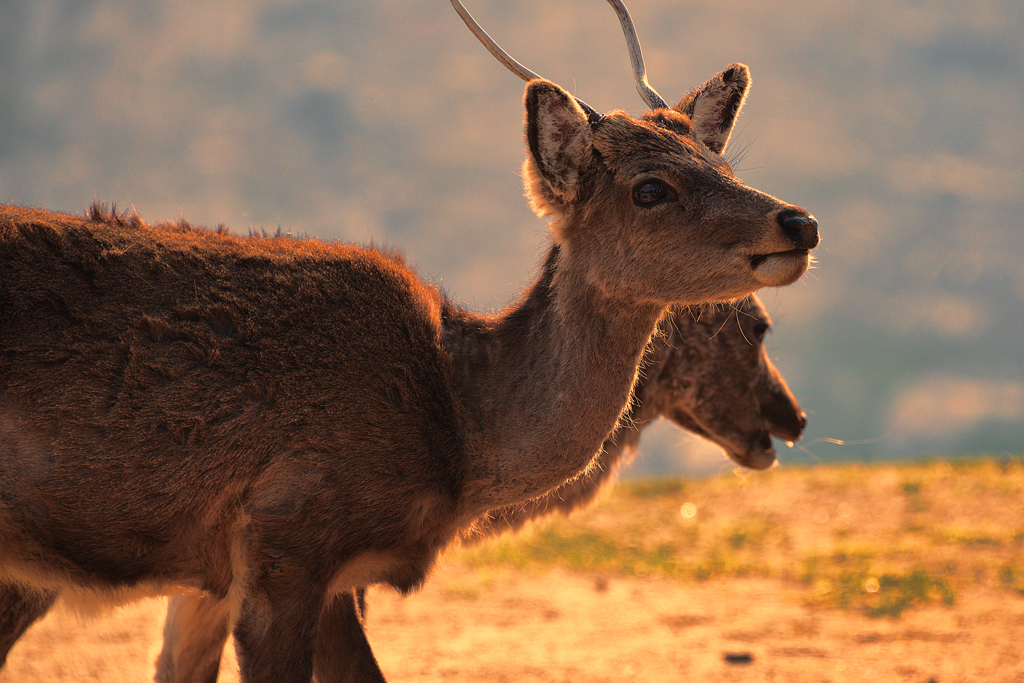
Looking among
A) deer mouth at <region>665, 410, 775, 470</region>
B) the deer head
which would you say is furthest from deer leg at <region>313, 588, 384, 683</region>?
deer mouth at <region>665, 410, 775, 470</region>

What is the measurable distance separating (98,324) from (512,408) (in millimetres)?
2485

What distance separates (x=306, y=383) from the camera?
5137 mm

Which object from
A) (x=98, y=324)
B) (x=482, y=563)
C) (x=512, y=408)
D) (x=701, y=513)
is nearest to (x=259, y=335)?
(x=98, y=324)

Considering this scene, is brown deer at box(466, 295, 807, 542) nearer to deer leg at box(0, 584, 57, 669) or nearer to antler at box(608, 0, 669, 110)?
antler at box(608, 0, 669, 110)

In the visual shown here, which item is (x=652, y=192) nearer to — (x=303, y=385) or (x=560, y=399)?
(x=560, y=399)

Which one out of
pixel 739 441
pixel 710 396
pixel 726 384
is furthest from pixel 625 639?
pixel 726 384

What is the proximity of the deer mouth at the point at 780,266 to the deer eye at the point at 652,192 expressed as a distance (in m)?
0.64

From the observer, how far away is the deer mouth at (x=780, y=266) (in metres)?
5.06

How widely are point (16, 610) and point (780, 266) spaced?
17.5ft

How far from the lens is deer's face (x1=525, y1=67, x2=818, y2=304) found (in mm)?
5109

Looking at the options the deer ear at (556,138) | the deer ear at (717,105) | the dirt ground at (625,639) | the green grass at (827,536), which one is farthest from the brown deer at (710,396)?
the green grass at (827,536)

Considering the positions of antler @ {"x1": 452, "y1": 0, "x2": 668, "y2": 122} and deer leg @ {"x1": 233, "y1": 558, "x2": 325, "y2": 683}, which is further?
antler @ {"x1": 452, "y1": 0, "x2": 668, "y2": 122}

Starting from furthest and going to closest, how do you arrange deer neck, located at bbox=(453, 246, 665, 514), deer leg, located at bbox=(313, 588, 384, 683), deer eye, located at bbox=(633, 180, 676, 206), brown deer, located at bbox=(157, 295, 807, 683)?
brown deer, located at bbox=(157, 295, 807, 683)
deer leg, located at bbox=(313, 588, 384, 683)
deer neck, located at bbox=(453, 246, 665, 514)
deer eye, located at bbox=(633, 180, 676, 206)

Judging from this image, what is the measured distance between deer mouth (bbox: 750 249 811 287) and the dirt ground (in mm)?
3958
